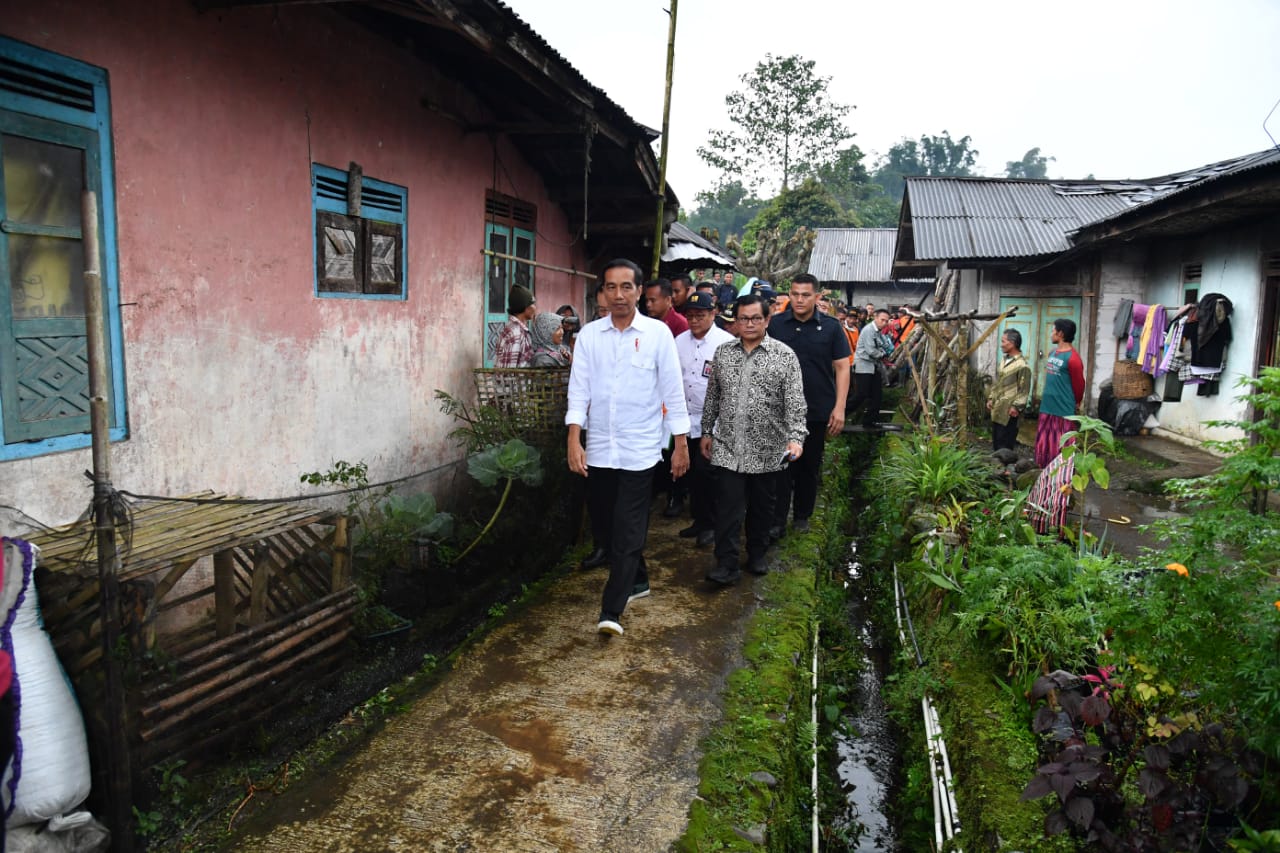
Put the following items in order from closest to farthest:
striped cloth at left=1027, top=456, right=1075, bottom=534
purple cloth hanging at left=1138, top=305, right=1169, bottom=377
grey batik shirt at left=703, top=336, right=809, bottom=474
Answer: grey batik shirt at left=703, top=336, right=809, bottom=474 → striped cloth at left=1027, top=456, right=1075, bottom=534 → purple cloth hanging at left=1138, top=305, right=1169, bottom=377

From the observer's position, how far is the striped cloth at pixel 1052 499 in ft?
17.4

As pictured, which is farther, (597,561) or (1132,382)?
(1132,382)

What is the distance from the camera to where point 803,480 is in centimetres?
662

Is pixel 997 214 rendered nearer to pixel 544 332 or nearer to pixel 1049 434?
pixel 1049 434

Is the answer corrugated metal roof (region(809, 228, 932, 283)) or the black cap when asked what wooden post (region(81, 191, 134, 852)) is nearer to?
the black cap

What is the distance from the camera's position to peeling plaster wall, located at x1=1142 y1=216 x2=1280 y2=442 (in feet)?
30.5

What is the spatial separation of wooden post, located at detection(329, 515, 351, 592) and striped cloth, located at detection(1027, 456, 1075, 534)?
4005 millimetres

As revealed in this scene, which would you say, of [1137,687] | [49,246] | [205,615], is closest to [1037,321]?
[1137,687]

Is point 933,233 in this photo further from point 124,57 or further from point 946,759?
point 124,57

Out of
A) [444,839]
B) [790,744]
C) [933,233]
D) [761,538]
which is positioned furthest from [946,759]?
[933,233]

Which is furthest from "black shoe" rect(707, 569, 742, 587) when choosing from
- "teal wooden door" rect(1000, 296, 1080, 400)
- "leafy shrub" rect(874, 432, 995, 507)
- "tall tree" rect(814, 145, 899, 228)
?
"tall tree" rect(814, 145, 899, 228)

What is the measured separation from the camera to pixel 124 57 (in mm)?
3801

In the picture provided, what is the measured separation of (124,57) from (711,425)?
3561mm

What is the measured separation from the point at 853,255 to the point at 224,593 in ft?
93.9
